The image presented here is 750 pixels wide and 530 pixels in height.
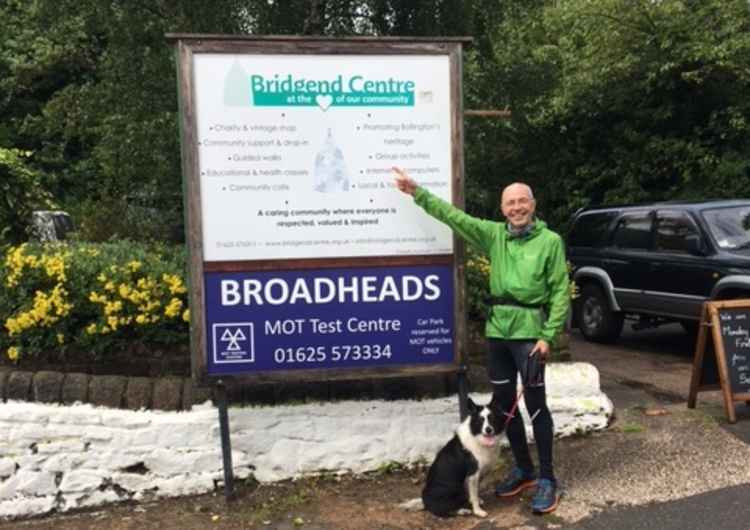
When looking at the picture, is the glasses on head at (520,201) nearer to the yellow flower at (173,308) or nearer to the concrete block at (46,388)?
the yellow flower at (173,308)

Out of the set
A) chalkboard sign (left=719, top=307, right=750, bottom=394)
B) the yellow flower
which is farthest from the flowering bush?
chalkboard sign (left=719, top=307, right=750, bottom=394)

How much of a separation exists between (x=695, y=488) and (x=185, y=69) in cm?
383

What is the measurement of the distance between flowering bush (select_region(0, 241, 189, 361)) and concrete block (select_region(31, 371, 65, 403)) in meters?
0.20

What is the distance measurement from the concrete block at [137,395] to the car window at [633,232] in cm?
674

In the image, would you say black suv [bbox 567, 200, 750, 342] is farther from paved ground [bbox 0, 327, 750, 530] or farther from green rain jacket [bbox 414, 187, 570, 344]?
green rain jacket [bbox 414, 187, 570, 344]

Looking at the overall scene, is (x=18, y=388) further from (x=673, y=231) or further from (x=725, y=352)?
(x=673, y=231)

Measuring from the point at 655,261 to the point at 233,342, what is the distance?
636 cm

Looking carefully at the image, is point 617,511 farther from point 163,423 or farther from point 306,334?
point 163,423

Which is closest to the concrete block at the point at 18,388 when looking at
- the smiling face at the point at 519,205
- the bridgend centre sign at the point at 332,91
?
the bridgend centre sign at the point at 332,91

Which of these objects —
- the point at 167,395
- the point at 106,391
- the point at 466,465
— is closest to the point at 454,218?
the point at 466,465

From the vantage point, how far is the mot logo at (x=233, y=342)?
15.7ft

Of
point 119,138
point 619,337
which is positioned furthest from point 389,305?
point 619,337

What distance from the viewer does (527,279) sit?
4.55 m

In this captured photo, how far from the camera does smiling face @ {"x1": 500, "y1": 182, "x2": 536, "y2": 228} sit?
15.1ft
